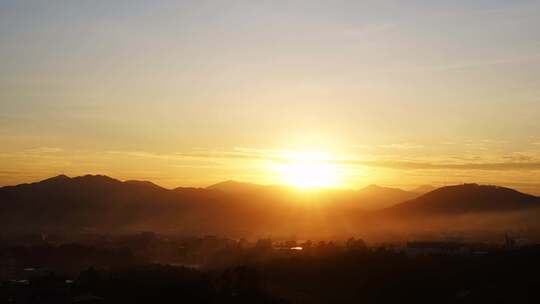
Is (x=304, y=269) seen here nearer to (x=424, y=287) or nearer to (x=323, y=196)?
(x=424, y=287)

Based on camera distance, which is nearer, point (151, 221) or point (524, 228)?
point (524, 228)

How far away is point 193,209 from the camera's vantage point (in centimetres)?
8144

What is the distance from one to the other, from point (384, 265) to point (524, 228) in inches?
1174

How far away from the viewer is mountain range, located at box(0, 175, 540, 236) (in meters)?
69.2

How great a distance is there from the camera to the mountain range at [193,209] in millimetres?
69188

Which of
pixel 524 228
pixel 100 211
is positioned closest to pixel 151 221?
pixel 100 211

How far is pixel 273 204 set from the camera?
9225cm

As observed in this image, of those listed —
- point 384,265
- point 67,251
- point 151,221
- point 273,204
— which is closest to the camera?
point 384,265

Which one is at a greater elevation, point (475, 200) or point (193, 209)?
point (475, 200)

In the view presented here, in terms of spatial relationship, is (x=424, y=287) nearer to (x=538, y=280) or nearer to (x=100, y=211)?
(x=538, y=280)

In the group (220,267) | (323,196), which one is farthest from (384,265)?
(323,196)

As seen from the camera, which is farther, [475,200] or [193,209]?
[193,209]

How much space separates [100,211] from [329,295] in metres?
51.9

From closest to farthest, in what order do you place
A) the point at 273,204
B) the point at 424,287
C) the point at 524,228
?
the point at 424,287 < the point at 524,228 < the point at 273,204
